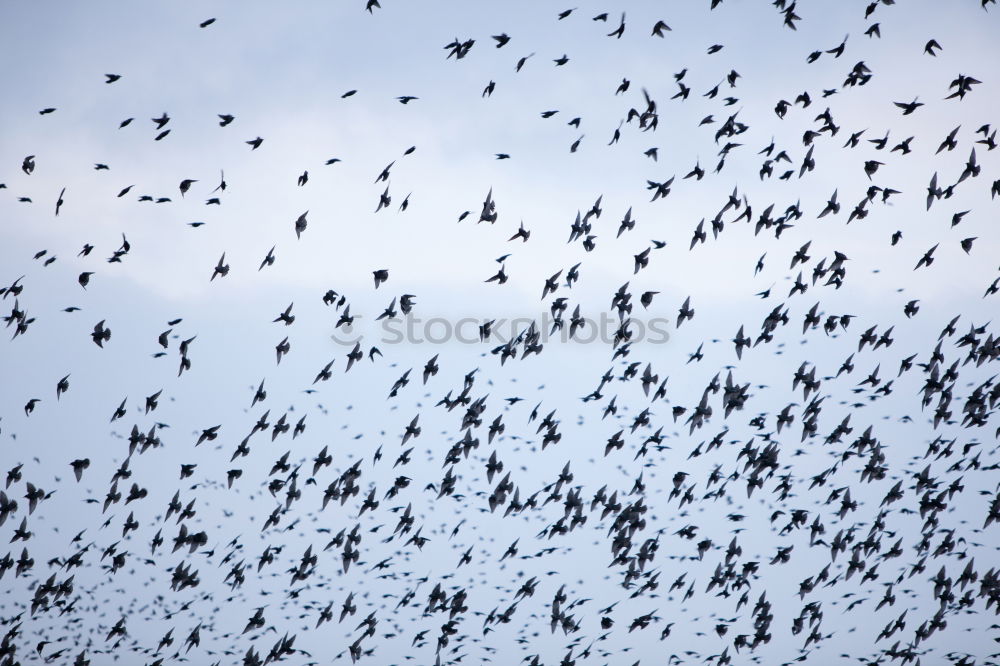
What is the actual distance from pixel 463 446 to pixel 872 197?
16.4 meters

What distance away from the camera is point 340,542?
1330 inches

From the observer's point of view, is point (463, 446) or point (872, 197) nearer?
point (872, 197)

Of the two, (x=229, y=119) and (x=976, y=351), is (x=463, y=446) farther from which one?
(x=976, y=351)

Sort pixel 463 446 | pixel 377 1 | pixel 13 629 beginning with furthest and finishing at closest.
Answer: pixel 13 629
pixel 463 446
pixel 377 1

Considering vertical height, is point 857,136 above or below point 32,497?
above

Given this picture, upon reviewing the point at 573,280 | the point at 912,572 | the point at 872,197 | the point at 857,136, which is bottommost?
the point at 912,572

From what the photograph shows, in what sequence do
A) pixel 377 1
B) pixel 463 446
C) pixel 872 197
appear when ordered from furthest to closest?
pixel 463 446, pixel 872 197, pixel 377 1

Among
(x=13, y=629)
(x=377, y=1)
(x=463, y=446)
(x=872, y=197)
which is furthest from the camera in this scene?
(x=13, y=629)

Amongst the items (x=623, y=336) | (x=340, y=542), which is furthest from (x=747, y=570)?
(x=340, y=542)

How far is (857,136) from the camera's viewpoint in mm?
29703

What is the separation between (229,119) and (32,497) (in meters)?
14.1

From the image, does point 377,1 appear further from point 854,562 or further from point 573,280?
point 854,562

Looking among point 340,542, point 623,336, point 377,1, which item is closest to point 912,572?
point 623,336

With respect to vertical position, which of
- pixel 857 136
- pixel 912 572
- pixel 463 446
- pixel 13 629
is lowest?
pixel 13 629
